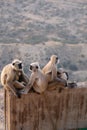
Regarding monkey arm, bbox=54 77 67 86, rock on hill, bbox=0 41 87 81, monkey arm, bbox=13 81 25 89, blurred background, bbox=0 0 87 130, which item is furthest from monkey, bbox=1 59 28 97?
rock on hill, bbox=0 41 87 81

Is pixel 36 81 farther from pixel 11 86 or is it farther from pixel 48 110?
pixel 48 110

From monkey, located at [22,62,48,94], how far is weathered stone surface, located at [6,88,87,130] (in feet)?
0.46

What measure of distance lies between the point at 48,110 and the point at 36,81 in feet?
2.47

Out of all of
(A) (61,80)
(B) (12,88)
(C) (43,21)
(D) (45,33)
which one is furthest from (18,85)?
(C) (43,21)

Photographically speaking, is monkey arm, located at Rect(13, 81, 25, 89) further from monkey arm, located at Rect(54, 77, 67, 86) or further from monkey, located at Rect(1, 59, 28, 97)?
monkey arm, located at Rect(54, 77, 67, 86)

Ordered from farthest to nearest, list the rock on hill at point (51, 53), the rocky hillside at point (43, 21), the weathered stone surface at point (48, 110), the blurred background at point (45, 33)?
1. the rocky hillside at point (43, 21)
2. the blurred background at point (45, 33)
3. the rock on hill at point (51, 53)
4. the weathered stone surface at point (48, 110)

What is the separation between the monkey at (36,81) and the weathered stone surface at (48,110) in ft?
0.46

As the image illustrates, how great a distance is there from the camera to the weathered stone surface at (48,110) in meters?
7.81

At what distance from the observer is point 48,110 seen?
8.09 meters

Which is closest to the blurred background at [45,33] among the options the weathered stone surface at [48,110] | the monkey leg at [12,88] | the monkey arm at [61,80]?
the weathered stone surface at [48,110]

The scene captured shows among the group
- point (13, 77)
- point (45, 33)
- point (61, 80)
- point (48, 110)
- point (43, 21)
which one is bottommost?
point (43, 21)

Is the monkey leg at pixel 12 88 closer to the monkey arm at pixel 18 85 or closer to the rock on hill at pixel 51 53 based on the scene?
the monkey arm at pixel 18 85

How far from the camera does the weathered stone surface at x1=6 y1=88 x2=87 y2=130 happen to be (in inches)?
308

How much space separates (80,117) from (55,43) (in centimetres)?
3453
